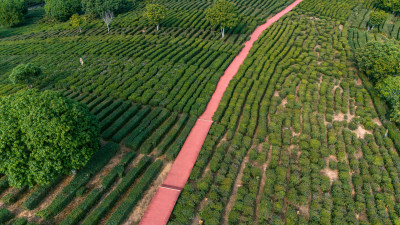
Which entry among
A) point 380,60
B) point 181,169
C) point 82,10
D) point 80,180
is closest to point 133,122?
point 80,180

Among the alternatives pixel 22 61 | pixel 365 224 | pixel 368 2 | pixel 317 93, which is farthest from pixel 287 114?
pixel 368 2

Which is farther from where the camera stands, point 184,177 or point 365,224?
point 184,177

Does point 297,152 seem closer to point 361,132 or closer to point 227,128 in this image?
point 227,128

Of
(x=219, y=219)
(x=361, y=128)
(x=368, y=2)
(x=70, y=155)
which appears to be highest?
(x=368, y=2)

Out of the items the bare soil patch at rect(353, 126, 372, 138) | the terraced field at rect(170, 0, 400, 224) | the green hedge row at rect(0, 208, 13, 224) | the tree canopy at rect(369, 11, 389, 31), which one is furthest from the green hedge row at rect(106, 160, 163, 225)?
the tree canopy at rect(369, 11, 389, 31)

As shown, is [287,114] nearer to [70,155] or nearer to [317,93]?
[317,93]

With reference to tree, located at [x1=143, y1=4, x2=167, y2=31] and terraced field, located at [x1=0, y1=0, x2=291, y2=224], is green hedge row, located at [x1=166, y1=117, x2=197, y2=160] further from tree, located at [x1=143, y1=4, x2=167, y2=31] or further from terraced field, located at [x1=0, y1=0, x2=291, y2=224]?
tree, located at [x1=143, y1=4, x2=167, y2=31]
